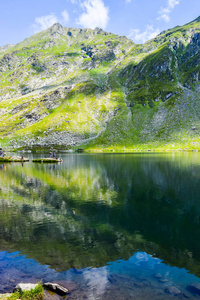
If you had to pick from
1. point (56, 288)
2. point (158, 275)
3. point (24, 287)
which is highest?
point (24, 287)

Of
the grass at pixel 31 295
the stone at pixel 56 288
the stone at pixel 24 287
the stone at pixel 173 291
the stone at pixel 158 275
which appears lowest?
the stone at pixel 158 275

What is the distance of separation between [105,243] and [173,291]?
6747 millimetres

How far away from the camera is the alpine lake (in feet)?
39.5

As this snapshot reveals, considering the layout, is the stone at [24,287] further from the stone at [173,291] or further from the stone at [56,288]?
the stone at [173,291]

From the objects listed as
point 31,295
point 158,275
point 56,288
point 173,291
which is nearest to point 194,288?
point 173,291

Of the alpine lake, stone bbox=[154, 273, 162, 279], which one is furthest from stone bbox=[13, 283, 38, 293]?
stone bbox=[154, 273, 162, 279]

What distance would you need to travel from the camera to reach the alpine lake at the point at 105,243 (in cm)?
1205

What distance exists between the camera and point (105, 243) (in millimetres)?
16953

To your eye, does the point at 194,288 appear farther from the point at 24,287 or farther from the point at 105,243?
the point at 24,287

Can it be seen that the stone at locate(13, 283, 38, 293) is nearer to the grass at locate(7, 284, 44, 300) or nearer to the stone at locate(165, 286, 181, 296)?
the grass at locate(7, 284, 44, 300)

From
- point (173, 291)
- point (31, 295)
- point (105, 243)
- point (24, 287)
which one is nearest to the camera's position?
point (31, 295)

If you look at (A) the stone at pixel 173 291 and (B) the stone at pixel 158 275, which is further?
(B) the stone at pixel 158 275

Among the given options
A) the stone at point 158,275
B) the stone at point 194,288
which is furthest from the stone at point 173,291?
the stone at point 158,275

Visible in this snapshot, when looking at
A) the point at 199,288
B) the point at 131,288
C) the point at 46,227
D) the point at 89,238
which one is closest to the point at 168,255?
the point at 199,288
